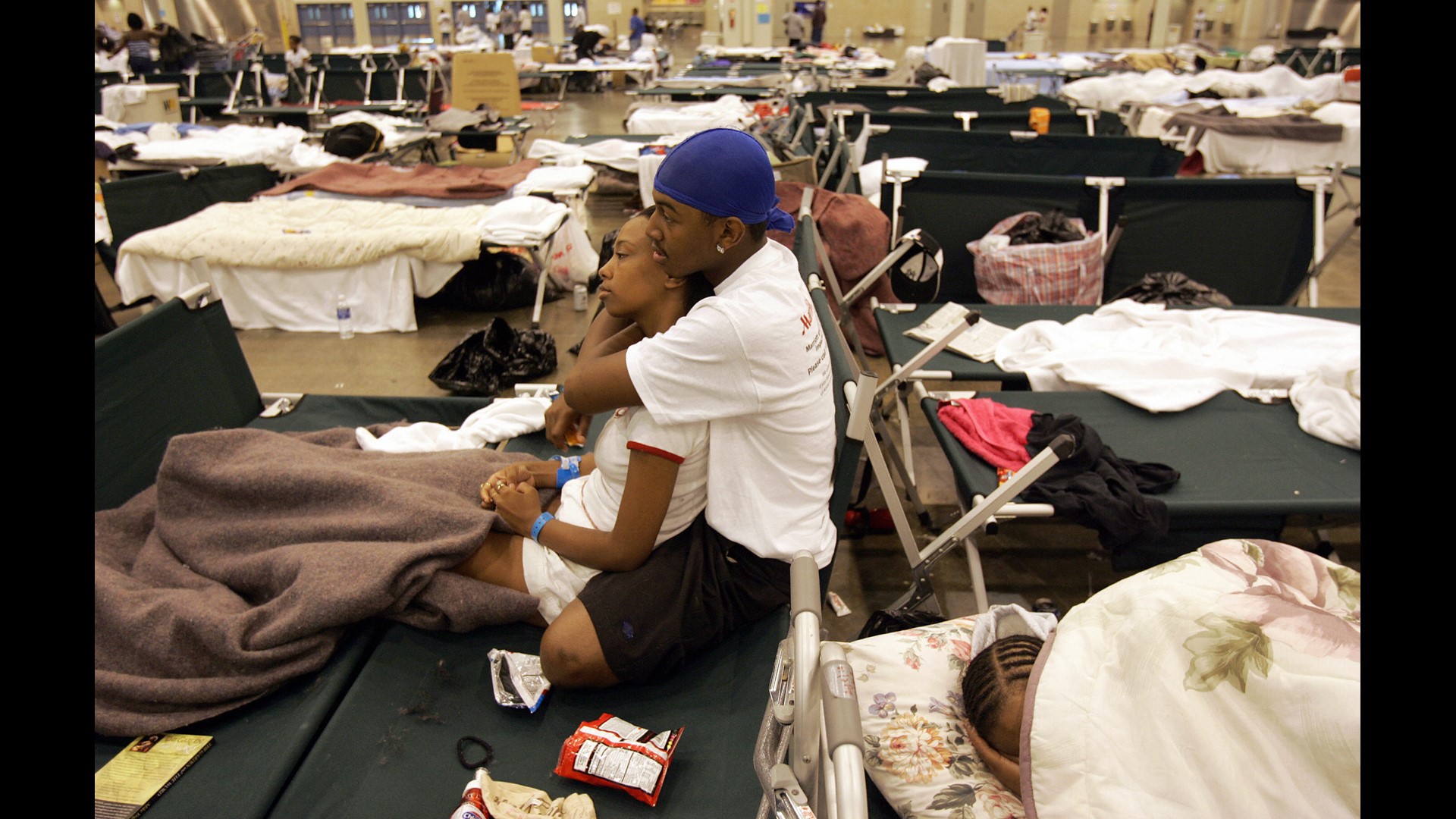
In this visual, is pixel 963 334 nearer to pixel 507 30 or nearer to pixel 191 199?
pixel 191 199

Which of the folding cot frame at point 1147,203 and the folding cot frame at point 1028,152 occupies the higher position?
the folding cot frame at point 1028,152

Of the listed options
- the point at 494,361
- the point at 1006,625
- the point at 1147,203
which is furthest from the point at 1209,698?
the point at 1147,203

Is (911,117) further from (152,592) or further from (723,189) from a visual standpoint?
(152,592)

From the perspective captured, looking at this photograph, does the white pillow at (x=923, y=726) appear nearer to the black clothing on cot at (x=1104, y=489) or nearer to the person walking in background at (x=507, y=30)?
the black clothing on cot at (x=1104, y=489)

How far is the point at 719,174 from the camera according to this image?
131 cm

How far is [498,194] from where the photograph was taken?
5.11m

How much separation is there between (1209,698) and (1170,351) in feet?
6.72

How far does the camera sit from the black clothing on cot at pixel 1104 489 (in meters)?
1.93

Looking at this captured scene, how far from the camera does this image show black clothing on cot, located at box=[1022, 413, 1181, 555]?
1927 millimetres

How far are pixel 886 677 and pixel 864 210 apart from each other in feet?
9.05

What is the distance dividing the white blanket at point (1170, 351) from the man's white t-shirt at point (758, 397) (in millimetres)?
1465

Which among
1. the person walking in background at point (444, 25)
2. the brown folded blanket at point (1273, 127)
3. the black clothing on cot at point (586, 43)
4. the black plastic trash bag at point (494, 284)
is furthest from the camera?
the person walking in background at point (444, 25)

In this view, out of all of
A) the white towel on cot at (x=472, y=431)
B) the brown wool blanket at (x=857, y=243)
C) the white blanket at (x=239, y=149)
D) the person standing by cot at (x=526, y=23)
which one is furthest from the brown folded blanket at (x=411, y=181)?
the person standing by cot at (x=526, y=23)

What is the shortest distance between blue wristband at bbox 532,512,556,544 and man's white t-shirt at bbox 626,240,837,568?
37cm
